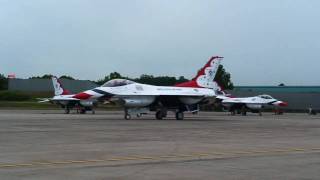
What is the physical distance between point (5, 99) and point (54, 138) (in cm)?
7805

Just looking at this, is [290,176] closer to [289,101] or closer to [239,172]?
[239,172]

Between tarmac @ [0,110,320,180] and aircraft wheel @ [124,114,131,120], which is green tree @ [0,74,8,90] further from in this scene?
tarmac @ [0,110,320,180]

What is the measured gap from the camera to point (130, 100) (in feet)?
128

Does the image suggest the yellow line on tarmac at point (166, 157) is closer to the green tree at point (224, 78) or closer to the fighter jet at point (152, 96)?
the fighter jet at point (152, 96)

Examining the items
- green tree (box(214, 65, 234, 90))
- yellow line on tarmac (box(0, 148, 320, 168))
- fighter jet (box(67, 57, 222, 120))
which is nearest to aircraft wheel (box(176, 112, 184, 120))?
fighter jet (box(67, 57, 222, 120))

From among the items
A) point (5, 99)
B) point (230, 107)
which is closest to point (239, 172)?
point (230, 107)

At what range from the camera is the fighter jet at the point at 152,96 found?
38.5m

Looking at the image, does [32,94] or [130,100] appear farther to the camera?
[32,94]

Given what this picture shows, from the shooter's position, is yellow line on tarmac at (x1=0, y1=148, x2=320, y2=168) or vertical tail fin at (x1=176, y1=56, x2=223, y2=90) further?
vertical tail fin at (x1=176, y1=56, x2=223, y2=90)

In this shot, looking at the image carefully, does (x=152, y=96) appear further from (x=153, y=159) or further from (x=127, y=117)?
(x=153, y=159)

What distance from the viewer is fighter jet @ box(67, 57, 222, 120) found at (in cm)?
3847

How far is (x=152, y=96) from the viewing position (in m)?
39.5

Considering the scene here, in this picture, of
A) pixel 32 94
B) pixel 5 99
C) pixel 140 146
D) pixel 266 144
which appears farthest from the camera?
pixel 32 94

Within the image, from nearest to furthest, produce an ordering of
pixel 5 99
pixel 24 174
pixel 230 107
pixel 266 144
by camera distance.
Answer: pixel 24 174, pixel 266 144, pixel 230 107, pixel 5 99
